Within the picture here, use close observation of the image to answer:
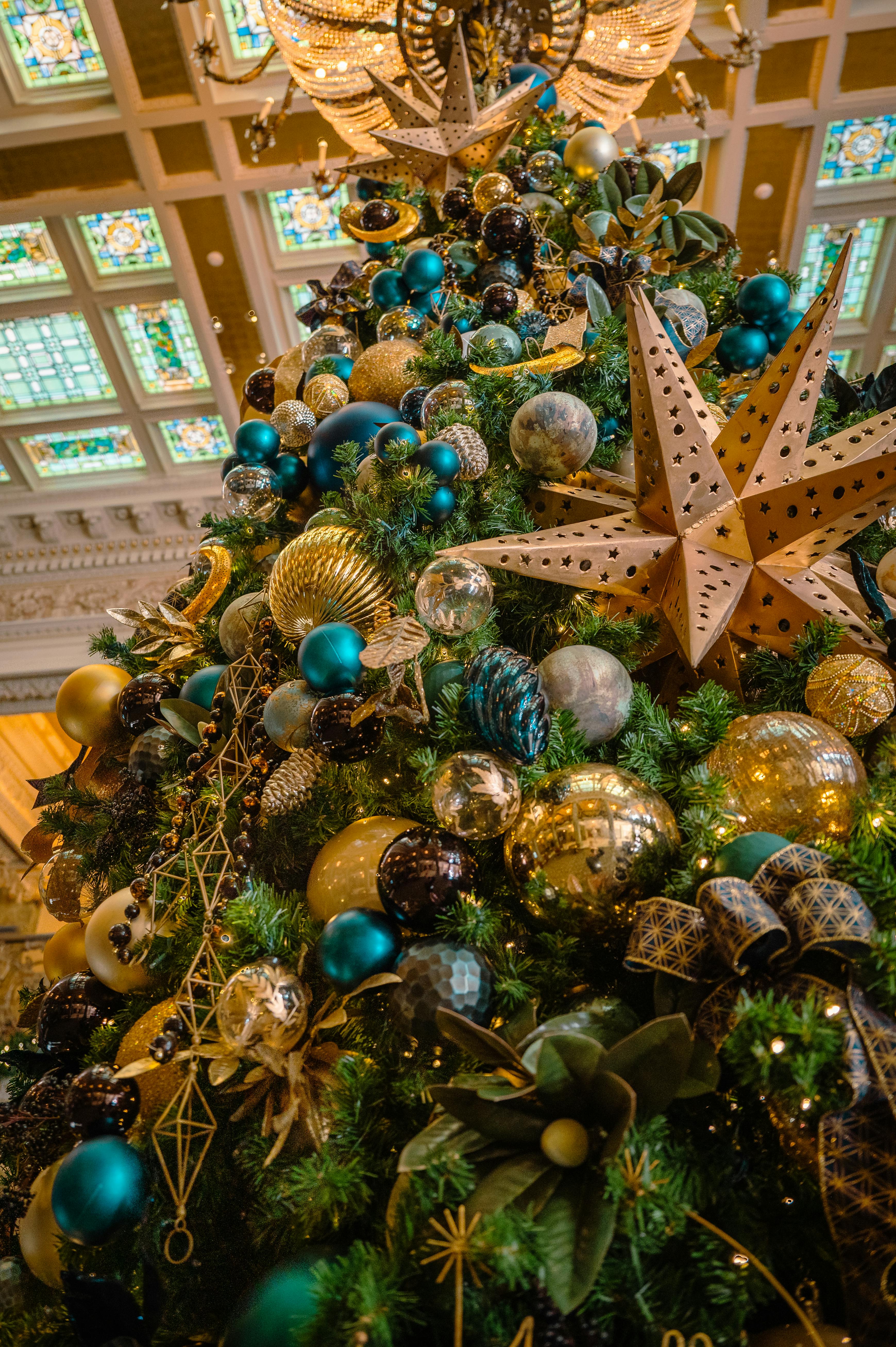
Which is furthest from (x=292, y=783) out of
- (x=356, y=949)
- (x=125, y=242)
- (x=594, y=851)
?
(x=125, y=242)

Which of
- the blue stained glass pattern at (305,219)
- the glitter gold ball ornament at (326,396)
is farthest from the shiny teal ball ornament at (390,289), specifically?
the blue stained glass pattern at (305,219)

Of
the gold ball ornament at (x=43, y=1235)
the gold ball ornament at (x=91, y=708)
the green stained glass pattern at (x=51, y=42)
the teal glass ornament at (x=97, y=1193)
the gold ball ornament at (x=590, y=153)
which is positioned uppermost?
the green stained glass pattern at (x=51, y=42)

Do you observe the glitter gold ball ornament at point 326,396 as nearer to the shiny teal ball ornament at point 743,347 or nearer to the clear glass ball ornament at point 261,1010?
the shiny teal ball ornament at point 743,347

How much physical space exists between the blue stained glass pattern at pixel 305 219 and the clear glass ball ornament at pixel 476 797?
3562 mm

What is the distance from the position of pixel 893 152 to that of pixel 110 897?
4069 millimetres

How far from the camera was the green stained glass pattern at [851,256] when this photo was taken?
3.26m

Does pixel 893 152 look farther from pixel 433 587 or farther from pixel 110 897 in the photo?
pixel 110 897

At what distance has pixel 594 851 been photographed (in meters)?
0.55

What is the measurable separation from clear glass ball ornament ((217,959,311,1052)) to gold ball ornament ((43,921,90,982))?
0.48 m

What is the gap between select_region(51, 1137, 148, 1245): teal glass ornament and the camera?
0.53m

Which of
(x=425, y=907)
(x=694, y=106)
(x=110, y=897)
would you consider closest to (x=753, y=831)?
(x=425, y=907)

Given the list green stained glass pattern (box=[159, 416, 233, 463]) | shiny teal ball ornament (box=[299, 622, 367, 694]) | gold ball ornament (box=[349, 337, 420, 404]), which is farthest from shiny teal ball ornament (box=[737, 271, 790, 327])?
green stained glass pattern (box=[159, 416, 233, 463])

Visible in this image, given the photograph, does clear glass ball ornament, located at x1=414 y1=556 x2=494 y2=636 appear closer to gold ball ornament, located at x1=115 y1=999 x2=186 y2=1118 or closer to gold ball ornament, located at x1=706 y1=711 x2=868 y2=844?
gold ball ornament, located at x1=706 y1=711 x2=868 y2=844

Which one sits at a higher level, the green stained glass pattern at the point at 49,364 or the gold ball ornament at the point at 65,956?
the gold ball ornament at the point at 65,956
